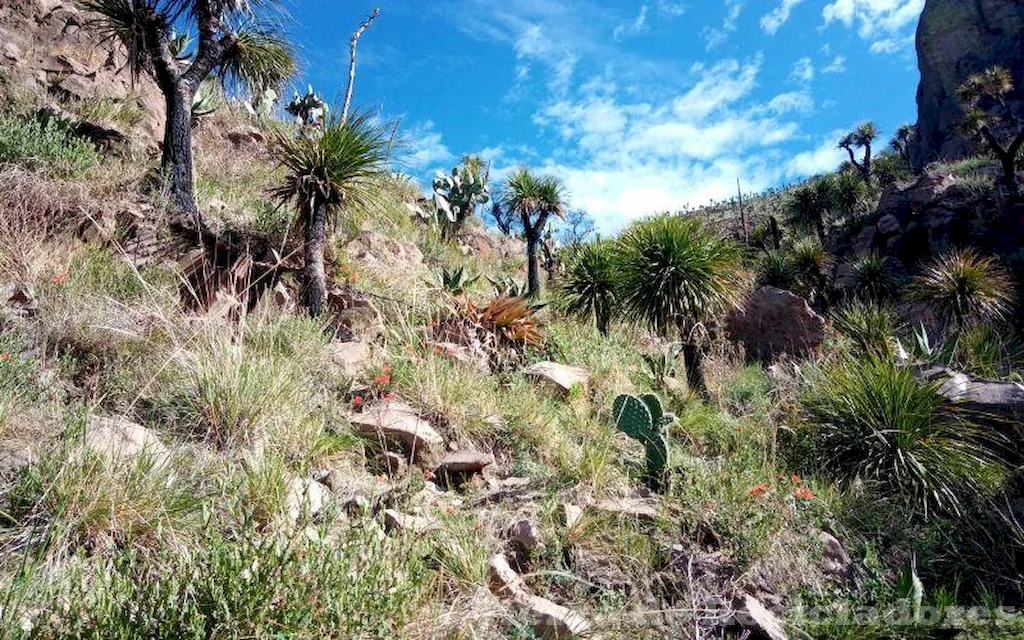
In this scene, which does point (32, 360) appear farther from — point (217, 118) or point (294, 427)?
point (217, 118)

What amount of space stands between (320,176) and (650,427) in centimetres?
493

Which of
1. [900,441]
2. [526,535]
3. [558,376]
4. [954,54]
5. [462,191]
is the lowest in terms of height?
[526,535]

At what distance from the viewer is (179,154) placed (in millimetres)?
7402

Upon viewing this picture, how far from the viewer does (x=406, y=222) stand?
505 inches

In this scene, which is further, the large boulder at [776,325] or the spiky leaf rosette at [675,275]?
the large boulder at [776,325]

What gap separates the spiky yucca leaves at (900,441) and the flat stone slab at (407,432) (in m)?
3.78

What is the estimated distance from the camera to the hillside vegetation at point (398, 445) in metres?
2.39

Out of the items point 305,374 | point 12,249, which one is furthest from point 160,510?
point 12,249

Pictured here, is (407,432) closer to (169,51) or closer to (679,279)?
(679,279)

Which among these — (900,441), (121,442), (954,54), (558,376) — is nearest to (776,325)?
(900,441)

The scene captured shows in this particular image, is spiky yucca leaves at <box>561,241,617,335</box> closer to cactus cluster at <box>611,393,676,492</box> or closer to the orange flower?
cactus cluster at <box>611,393,676,492</box>

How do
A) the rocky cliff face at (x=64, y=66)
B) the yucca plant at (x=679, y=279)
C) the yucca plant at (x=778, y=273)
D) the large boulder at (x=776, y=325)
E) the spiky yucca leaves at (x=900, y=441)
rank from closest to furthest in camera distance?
the spiky yucca leaves at (x=900, y=441), the yucca plant at (x=679, y=279), the rocky cliff face at (x=64, y=66), the large boulder at (x=776, y=325), the yucca plant at (x=778, y=273)

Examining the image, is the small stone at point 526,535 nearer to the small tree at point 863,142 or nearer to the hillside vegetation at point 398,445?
the hillside vegetation at point 398,445

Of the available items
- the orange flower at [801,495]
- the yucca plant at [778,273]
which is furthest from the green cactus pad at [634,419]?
the yucca plant at [778,273]
